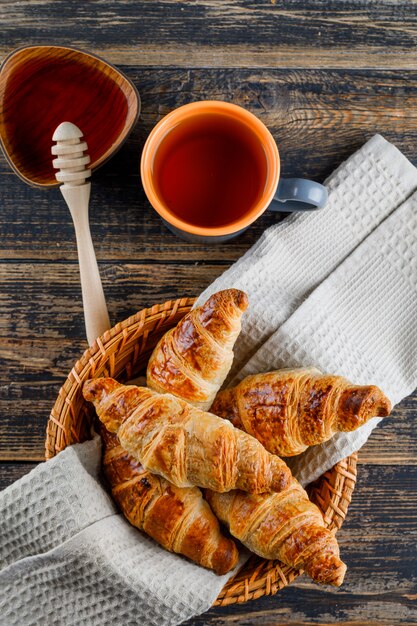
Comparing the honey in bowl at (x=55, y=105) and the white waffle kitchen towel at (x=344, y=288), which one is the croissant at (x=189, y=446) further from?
the honey in bowl at (x=55, y=105)

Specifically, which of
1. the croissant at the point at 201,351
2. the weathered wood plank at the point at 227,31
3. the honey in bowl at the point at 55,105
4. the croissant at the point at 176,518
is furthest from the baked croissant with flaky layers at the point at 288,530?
the weathered wood plank at the point at 227,31

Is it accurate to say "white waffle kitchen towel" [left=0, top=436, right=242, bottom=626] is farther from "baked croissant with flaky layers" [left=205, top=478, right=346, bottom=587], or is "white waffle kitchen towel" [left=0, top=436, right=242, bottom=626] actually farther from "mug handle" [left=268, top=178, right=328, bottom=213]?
"mug handle" [left=268, top=178, right=328, bottom=213]

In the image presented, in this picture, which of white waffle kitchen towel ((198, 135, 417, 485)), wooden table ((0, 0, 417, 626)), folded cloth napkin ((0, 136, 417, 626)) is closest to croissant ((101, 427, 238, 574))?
folded cloth napkin ((0, 136, 417, 626))

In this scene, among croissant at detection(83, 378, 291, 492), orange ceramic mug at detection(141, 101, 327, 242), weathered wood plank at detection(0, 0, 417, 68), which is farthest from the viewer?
weathered wood plank at detection(0, 0, 417, 68)

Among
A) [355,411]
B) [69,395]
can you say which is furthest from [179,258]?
[355,411]

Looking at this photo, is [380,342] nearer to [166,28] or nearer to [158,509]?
[158,509]

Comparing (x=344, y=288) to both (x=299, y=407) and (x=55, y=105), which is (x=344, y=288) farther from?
(x=55, y=105)

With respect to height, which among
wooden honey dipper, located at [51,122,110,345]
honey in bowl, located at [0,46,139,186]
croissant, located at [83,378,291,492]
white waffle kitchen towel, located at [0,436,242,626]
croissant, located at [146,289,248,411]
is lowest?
white waffle kitchen towel, located at [0,436,242,626]
